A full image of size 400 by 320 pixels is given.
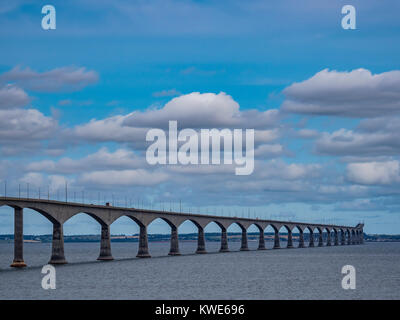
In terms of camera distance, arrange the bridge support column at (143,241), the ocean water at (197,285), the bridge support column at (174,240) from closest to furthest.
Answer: the ocean water at (197,285), the bridge support column at (143,241), the bridge support column at (174,240)

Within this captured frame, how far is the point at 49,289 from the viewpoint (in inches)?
2675

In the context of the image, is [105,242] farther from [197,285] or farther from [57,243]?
[197,285]

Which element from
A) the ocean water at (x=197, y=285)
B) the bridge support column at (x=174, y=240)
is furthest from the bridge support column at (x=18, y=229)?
the bridge support column at (x=174, y=240)

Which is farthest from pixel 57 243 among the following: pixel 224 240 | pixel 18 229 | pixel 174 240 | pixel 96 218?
pixel 224 240

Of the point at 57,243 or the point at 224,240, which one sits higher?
the point at 57,243

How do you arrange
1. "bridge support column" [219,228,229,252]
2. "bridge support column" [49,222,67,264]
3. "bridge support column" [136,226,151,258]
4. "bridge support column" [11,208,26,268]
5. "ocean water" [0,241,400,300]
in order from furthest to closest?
"bridge support column" [219,228,229,252]
"bridge support column" [136,226,151,258]
"bridge support column" [49,222,67,264]
"bridge support column" [11,208,26,268]
"ocean water" [0,241,400,300]

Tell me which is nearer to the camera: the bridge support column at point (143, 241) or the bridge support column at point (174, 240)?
the bridge support column at point (143, 241)

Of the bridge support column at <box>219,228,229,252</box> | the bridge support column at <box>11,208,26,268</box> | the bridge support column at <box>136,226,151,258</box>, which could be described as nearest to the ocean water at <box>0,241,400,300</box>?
the bridge support column at <box>11,208,26,268</box>

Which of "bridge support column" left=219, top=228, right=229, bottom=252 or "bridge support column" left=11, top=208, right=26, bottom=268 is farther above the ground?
"bridge support column" left=11, top=208, right=26, bottom=268

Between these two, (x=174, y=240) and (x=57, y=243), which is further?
(x=174, y=240)

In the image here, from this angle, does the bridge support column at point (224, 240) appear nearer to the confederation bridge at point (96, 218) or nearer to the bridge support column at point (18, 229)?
the confederation bridge at point (96, 218)

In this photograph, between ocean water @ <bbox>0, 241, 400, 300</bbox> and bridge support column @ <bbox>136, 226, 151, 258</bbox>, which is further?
bridge support column @ <bbox>136, 226, 151, 258</bbox>

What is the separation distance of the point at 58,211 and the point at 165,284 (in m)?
36.1

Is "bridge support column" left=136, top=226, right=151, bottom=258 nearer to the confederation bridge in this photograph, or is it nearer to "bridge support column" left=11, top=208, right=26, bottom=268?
the confederation bridge
